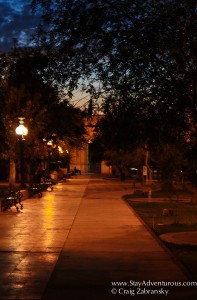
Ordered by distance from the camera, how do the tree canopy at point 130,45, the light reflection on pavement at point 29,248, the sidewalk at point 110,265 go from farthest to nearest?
1. the tree canopy at point 130,45
2. the light reflection on pavement at point 29,248
3. the sidewalk at point 110,265

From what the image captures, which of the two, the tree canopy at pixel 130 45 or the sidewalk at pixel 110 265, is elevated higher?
the tree canopy at pixel 130 45

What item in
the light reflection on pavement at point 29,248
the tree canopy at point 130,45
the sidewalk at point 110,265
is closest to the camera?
the sidewalk at point 110,265

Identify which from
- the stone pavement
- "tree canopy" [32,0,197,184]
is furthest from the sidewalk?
"tree canopy" [32,0,197,184]

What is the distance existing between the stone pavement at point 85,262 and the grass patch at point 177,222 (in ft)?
1.11

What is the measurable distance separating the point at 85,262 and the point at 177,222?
893 centimetres

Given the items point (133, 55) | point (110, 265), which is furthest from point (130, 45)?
point (110, 265)

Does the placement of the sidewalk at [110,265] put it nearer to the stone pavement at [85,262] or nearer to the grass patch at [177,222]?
the stone pavement at [85,262]

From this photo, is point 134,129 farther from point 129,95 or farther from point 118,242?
point 118,242

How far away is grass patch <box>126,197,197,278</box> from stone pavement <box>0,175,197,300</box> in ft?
1.11

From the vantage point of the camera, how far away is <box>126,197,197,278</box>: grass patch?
41.1 ft

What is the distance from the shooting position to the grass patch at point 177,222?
41.1ft

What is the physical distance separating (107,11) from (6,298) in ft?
20.8

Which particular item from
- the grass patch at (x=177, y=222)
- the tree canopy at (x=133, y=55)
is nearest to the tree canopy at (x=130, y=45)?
the tree canopy at (x=133, y=55)

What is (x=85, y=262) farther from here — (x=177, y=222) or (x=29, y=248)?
(x=177, y=222)
